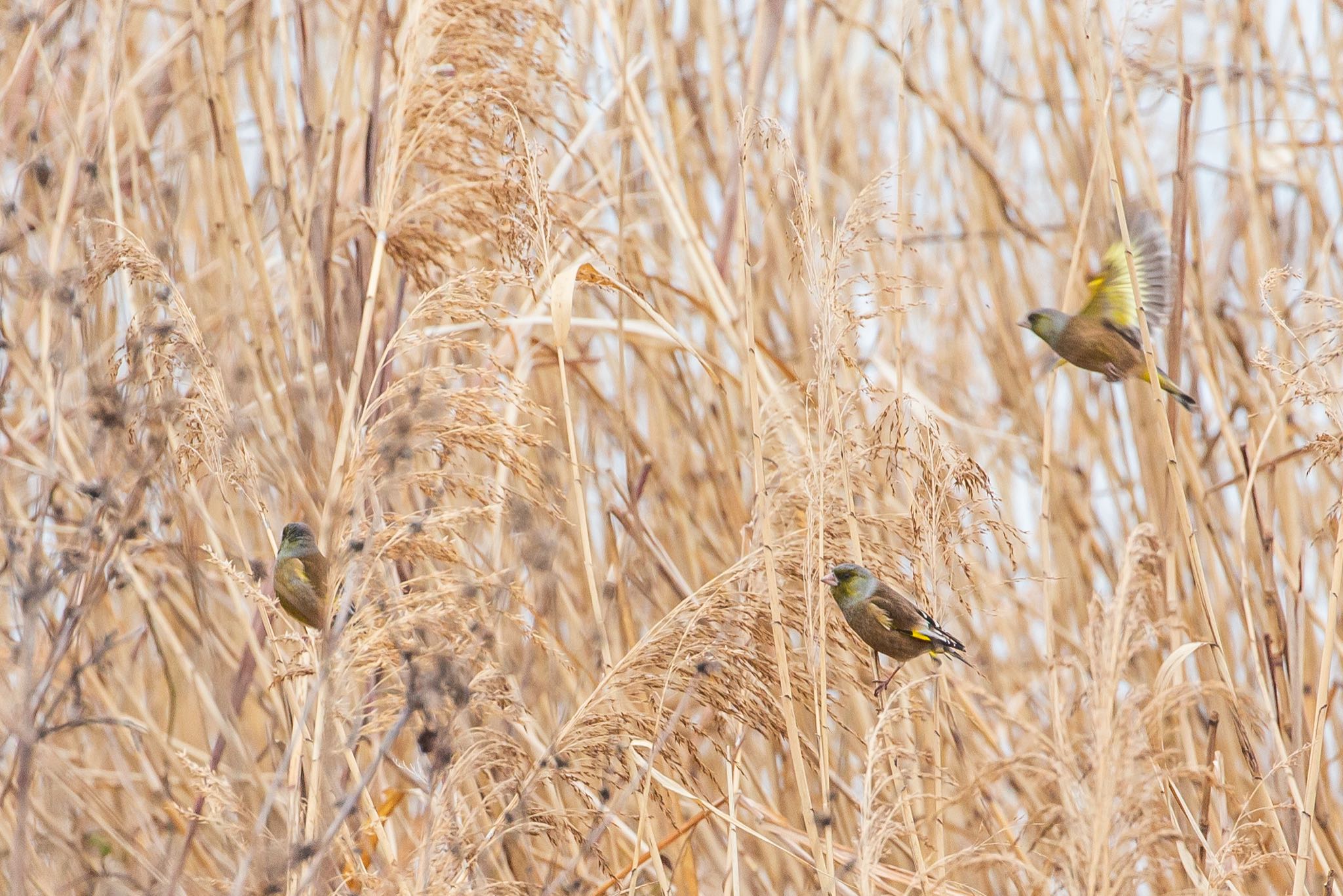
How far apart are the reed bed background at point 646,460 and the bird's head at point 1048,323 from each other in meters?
0.20

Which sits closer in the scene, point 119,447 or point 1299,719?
point 119,447

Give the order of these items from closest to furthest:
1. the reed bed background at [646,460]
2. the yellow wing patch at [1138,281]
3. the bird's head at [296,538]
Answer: the reed bed background at [646,460], the bird's head at [296,538], the yellow wing patch at [1138,281]

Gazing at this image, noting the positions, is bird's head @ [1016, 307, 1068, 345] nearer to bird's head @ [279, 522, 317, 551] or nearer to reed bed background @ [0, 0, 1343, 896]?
reed bed background @ [0, 0, 1343, 896]

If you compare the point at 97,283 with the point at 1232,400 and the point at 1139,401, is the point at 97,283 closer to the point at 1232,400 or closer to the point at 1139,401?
the point at 1139,401

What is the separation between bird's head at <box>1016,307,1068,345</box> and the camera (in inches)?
98.6

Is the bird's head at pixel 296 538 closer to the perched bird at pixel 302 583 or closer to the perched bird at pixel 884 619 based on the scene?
the perched bird at pixel 302 583

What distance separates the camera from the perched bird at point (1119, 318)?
244 centimetres

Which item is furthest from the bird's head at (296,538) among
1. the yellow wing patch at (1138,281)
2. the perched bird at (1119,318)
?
the yellow wing patch at (1138,281)

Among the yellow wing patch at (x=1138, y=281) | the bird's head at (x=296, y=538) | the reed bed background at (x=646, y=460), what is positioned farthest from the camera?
the yellow wing patch at (x=1138, y=281)

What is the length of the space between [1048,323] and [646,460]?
0.86 meters

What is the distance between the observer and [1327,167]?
3328mm

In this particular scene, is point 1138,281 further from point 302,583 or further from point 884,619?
point 302,583

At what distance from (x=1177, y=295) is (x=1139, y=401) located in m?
0.76

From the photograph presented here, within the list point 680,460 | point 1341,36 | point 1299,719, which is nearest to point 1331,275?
point 1341,36
